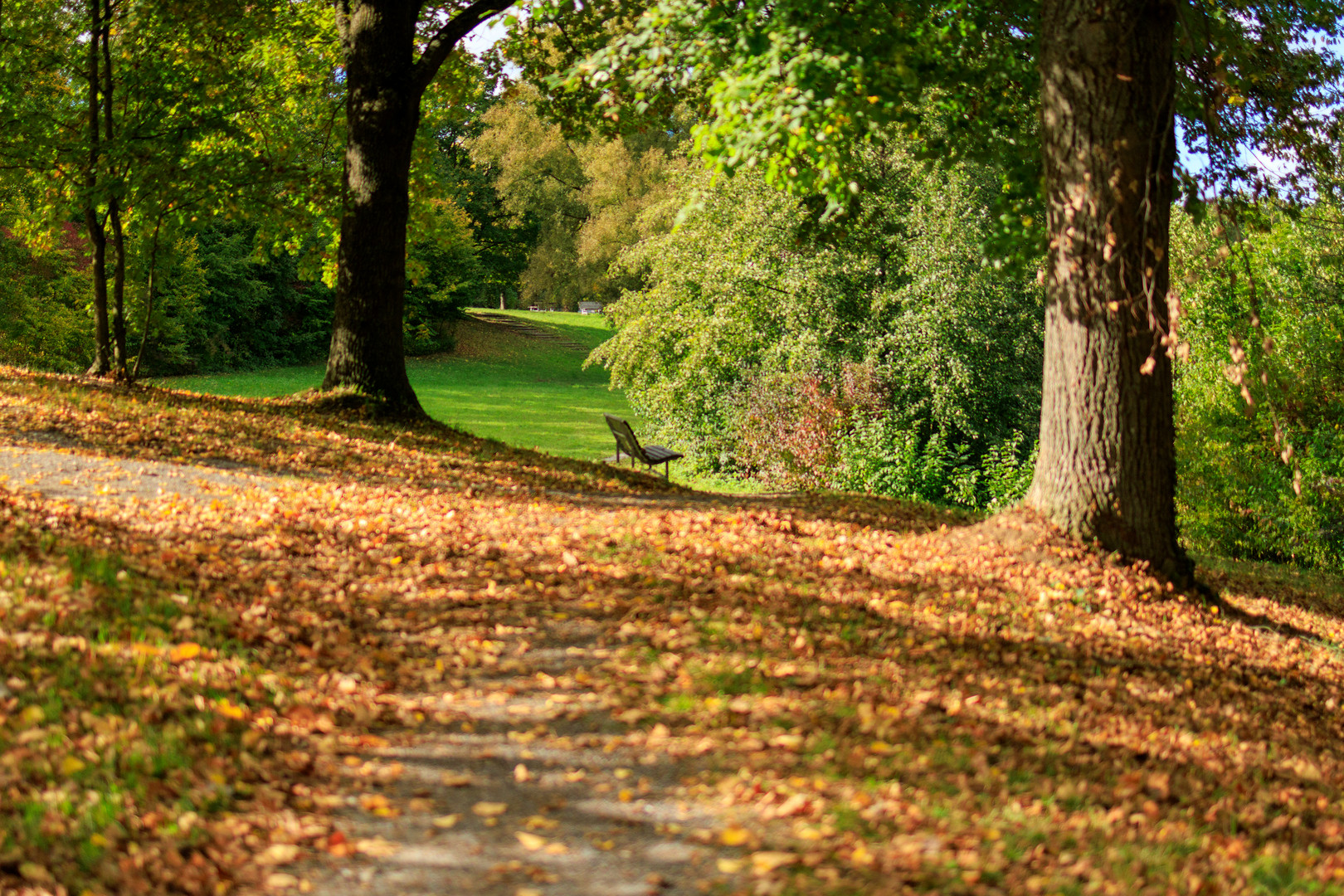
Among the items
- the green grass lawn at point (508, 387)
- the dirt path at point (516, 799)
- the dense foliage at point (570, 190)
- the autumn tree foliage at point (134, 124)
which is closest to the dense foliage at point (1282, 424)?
the green grass lawn at point (508, 387)

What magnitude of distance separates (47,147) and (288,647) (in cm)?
1037

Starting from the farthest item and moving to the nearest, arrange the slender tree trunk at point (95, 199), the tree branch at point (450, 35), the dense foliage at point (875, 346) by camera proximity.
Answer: the dense foliage at point (875, 346) → the tree branch at point (450, 35) → the slender tree trunk at point (95, 199)

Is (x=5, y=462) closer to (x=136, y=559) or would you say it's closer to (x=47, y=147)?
(x=136, y=559)

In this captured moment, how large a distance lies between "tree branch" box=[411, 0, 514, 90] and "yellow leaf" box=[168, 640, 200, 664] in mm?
9180

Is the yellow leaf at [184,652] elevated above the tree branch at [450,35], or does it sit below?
below

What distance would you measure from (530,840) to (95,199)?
10534mm

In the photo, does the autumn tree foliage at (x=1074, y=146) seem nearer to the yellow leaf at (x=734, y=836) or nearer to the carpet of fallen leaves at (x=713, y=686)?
the carpet of fallen leaves at (x=713, y=686)

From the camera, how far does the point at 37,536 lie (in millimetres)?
6035

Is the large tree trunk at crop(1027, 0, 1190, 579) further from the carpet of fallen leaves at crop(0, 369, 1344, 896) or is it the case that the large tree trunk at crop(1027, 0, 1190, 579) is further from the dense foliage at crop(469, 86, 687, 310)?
the dense foliage at crop(469, 86, 687, 310)

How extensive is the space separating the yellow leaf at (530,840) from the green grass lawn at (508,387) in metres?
18.7

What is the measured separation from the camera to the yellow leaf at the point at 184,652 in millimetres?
4617

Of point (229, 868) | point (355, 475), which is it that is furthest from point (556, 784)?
point (355, 475)

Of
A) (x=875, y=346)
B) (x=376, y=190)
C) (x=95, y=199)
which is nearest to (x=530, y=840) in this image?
(x=376, y=190)

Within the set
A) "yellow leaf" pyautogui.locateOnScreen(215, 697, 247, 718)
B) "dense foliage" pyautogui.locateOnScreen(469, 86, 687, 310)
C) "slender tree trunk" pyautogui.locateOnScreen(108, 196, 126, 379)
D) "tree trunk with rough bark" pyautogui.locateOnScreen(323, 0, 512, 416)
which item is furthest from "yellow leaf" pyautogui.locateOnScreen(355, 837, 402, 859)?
"dense foliage" pyautogui.locateOnScreen(469, 86, 687, 310)
